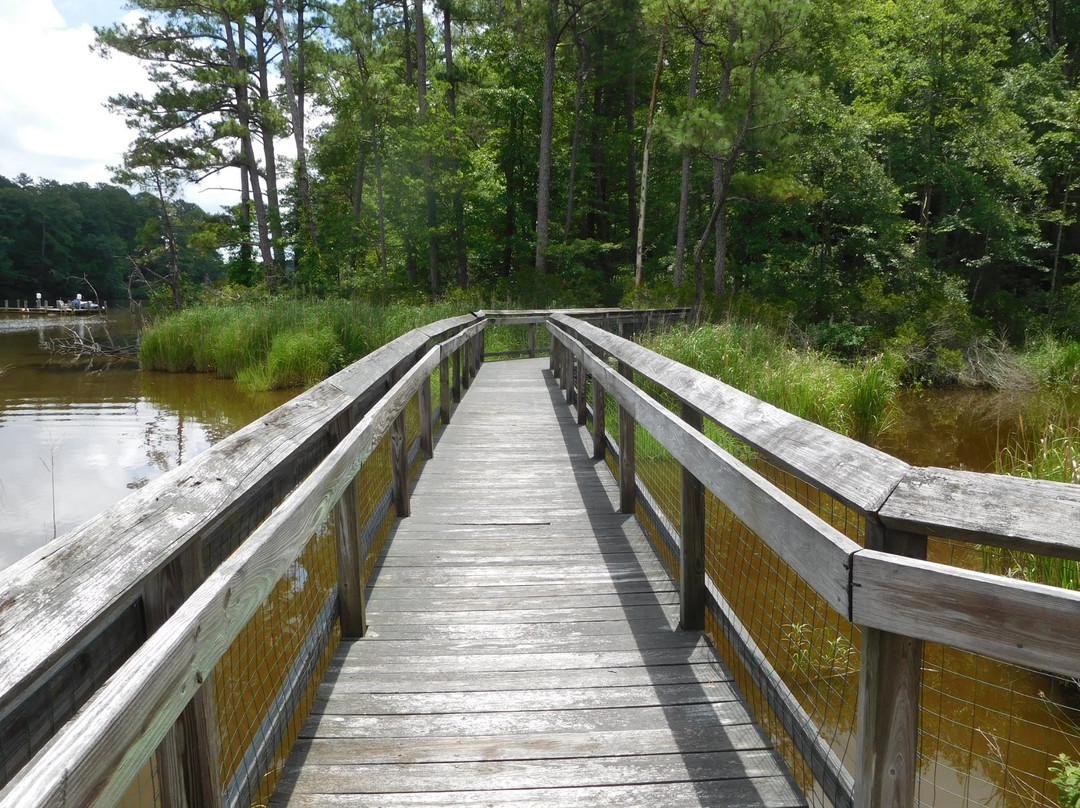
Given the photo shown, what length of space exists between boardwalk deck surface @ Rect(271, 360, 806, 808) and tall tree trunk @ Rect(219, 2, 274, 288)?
23.6 m

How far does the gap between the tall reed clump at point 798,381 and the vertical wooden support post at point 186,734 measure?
345 inches

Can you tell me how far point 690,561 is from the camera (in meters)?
3.17

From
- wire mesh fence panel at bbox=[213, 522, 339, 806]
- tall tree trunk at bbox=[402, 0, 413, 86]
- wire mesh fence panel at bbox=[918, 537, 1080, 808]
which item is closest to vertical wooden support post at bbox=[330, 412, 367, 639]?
wire mesh fence panel at bbox=[213, 522, 339, 806]

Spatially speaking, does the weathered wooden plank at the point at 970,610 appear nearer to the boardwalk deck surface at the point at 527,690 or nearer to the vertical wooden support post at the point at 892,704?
the vertical wooden support post at the point at 892,704

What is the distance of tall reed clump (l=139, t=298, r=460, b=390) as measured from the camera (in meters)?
14.5

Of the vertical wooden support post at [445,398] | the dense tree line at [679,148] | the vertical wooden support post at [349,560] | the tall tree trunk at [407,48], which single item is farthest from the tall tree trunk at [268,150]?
the vertical wooden support post at [349,560]

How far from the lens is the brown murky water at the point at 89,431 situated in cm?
744

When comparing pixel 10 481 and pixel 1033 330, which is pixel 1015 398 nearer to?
pixel 1033 330

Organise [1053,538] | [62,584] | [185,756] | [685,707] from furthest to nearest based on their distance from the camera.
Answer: [685,707] → [185,756] → [1053,538] → [62,584]

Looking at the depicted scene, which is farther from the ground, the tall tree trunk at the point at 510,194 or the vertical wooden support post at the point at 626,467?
the tall tree trunk at the point at 510,194

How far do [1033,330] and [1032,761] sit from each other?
21.1 m

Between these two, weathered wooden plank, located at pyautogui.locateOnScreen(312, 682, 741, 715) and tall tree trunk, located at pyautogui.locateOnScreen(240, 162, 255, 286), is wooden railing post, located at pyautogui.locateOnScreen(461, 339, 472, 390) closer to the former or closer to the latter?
weathered wooden plank, located at pyautogui.locateOnScreen(312, 682, 741, 715)

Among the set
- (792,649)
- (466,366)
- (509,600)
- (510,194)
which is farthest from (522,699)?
(510,194)

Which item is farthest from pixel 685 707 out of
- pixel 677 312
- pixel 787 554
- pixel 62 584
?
pixel 677 312
